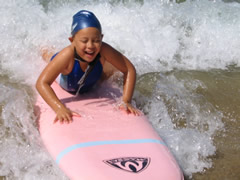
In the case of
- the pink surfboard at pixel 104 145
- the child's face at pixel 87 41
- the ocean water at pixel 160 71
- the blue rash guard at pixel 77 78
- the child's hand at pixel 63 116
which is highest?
the child's face at pixel 87 41

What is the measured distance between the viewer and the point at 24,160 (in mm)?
2367

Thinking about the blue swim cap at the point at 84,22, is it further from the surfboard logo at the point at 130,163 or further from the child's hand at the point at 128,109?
the surfboard logo at the point at 130,163

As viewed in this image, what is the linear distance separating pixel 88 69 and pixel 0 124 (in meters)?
0.78

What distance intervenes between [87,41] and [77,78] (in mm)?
399

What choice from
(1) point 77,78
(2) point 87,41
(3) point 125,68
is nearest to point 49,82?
(1) point 77,78

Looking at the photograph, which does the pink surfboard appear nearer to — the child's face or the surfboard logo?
the surfboard logo

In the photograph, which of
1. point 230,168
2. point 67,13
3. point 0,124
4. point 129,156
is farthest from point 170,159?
point 67,13

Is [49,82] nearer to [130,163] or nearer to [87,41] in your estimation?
[87,41]

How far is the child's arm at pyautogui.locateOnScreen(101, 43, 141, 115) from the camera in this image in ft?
8.62

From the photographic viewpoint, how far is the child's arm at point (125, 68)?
2.63m

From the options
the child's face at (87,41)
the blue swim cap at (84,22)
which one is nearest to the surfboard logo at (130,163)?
the child's face at (87,41)

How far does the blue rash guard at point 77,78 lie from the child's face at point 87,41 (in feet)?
0.51

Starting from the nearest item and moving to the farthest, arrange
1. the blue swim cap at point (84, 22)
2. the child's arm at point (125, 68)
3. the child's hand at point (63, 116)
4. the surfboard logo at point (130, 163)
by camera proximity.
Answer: the surfboard logo at point (130, 163), the blue swim cap at point (84, 22), the child's hand at point (63, 116), the child's arm at point (125, 68)

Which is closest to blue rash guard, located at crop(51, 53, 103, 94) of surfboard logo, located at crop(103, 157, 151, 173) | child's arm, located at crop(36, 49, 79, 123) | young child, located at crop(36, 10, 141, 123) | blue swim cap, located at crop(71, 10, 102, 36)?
young child, located at crop(36, 10, 141, 123)
